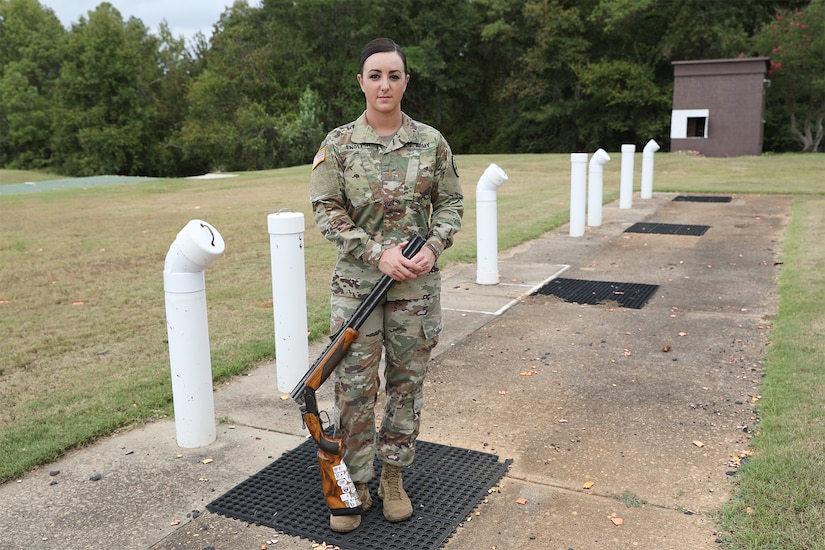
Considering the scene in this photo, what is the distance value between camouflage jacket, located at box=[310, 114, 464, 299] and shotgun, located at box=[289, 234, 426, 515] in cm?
10

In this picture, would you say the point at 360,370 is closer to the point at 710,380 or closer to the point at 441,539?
the point at 441,539

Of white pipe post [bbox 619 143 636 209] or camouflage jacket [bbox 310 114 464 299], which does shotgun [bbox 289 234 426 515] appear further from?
white pipe post [bbox 619 143 636 209]

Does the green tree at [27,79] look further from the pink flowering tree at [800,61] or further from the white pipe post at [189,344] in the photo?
the white pipe post at [189,344]

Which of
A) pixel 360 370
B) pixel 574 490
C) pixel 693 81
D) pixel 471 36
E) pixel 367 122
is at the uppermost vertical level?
pixel 471 36

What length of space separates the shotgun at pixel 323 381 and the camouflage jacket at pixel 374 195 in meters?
0.10

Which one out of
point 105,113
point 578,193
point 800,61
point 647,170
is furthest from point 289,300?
point 105,113

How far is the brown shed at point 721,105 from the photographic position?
26.3 metres

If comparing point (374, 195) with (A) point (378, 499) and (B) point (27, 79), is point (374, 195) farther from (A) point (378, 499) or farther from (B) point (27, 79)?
(B) point (27, 79)

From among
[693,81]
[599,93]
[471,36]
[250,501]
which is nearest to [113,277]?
[250,501]

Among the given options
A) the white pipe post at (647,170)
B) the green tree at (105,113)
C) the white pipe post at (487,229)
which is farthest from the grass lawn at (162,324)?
the green tree at (105,113)

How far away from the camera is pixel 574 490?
353cm

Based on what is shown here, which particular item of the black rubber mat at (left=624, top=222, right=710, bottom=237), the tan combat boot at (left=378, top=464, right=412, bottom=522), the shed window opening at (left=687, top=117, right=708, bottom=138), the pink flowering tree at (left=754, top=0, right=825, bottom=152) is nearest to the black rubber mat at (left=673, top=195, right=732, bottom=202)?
the black rubber mat at (left=624, top=222, right=710, bottom=237)

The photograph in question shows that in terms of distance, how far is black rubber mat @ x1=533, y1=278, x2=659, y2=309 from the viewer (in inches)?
280

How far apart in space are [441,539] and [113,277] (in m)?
6.85
